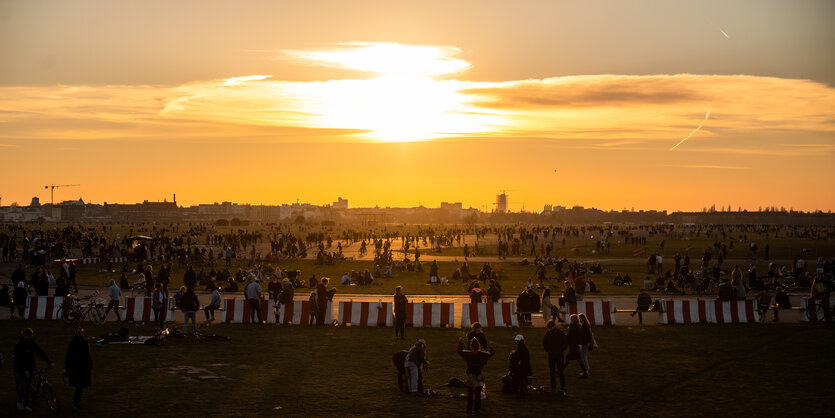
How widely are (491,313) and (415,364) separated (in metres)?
10.2

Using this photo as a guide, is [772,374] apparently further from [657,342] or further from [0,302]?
[0,302]

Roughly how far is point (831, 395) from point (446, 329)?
12.6 metres

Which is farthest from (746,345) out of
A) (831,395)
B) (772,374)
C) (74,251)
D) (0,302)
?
(74,251)

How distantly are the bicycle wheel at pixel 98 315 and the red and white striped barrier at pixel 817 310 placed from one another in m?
26.8

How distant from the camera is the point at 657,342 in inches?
881

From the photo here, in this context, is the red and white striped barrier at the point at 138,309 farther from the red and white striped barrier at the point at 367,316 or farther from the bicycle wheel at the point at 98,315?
the red and white striped barrier at the point at 367,316

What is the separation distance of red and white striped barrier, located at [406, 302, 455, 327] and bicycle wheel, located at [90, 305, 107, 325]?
11.4 meters

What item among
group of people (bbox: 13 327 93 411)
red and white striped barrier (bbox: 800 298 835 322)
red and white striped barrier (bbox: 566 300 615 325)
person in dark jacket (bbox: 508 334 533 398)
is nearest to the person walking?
group of people (bbox: 13 327 93 411)

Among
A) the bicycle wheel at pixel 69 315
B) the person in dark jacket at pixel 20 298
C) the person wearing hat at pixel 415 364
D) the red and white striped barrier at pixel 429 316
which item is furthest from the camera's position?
the person in dark jacket at pixel 20 298

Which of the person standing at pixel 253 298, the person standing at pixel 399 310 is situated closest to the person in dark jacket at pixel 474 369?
the person standing at pixel 399 310

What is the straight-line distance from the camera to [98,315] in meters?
25.9

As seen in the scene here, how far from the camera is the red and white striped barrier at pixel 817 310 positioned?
26.5 metres

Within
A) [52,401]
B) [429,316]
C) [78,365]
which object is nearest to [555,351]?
[78,365]

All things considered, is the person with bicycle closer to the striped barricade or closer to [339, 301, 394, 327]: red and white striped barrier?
the striped barricade
